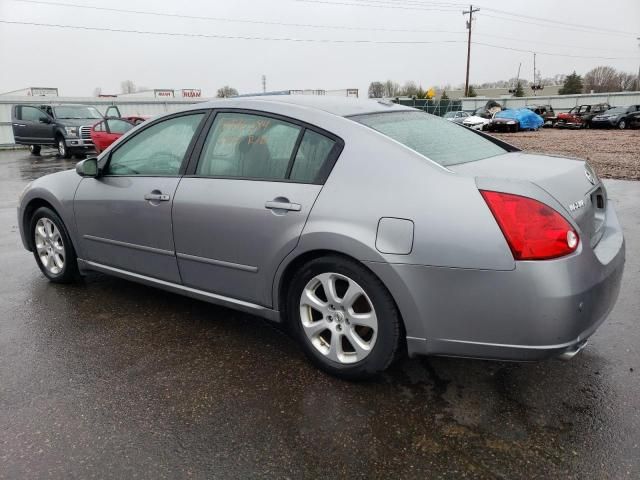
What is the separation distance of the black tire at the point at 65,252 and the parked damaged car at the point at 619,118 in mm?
33028

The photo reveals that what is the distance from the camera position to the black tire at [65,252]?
4469mm

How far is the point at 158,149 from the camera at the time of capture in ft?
12.6

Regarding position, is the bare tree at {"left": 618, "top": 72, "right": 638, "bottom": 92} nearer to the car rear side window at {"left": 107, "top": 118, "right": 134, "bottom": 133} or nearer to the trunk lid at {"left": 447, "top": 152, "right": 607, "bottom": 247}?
the car rear side window at {"left": 107, "top": 118, "right": 134, "bottom": 133}

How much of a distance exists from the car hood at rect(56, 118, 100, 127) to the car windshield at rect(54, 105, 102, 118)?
269mm

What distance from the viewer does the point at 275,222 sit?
118 inches

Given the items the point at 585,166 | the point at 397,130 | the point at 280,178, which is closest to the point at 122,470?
the point at 280,178

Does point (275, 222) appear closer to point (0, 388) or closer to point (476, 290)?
point (476, 290)

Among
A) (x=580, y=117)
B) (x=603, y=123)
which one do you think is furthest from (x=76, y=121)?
(x=580, y=117)

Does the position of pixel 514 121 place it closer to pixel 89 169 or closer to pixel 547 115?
pixel 547 115

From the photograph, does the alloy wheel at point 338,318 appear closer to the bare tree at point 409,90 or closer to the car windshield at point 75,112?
the car windshield at point 75,112

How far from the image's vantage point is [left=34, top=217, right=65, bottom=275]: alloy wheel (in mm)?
4578

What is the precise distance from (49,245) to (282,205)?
8.90ft

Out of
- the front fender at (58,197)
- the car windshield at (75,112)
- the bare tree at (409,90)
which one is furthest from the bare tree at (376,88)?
the front fender at (58,197)

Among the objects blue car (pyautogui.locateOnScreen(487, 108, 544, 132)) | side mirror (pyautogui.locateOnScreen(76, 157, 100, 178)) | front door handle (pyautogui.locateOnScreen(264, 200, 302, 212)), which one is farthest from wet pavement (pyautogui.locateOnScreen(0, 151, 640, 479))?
blue car (pyautogui.locateOnScreen(487, 108, 544, 132))
